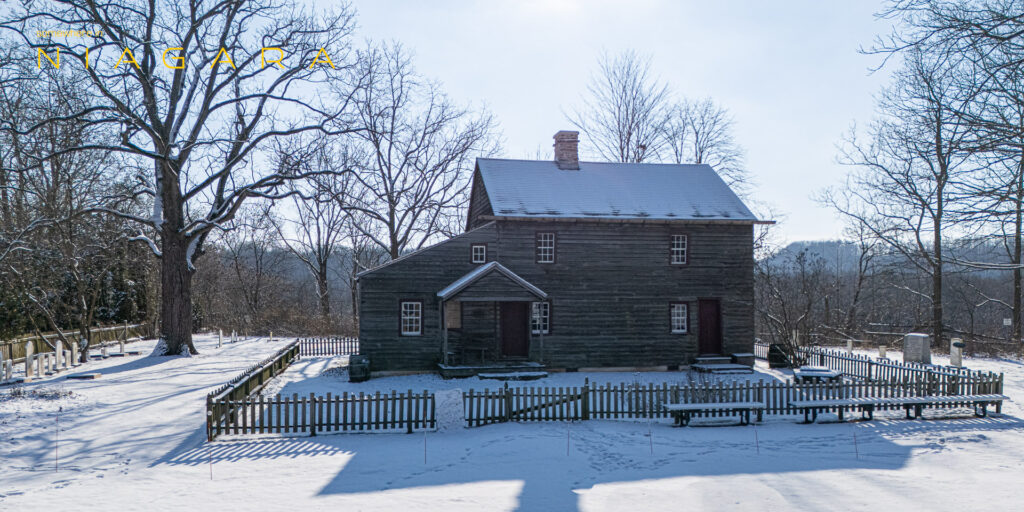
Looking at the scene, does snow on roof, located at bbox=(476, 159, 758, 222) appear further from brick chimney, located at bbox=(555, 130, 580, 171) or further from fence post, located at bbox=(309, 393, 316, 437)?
fence post, located at bbox=(309, 393, 316, 437)

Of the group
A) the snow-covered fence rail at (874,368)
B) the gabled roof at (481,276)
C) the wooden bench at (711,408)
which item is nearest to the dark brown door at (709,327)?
the snow-covered fence rail at (874,368)

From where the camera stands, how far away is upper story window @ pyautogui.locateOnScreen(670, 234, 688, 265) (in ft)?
79.7

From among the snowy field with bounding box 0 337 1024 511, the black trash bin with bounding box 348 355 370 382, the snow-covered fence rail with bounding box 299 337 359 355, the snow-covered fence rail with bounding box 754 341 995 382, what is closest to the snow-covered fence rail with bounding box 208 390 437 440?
the snowy field with bounding box 0 337 1024 511

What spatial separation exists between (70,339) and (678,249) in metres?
25.3

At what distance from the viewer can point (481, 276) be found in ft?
69.8

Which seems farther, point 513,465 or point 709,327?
point 709,327

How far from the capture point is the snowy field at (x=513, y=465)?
9.22 metres

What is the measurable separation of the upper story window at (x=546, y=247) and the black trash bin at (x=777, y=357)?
30.7 ft

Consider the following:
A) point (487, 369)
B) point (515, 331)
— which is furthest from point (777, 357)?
point (487, 369)

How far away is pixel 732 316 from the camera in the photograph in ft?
80.3

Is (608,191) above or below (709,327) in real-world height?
above

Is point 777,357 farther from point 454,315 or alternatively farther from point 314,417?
point 314,417

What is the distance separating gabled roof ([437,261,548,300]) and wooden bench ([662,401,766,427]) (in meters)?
7.96

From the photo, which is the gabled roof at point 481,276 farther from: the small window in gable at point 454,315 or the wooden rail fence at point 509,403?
the wooden rail fence at point 509,403
